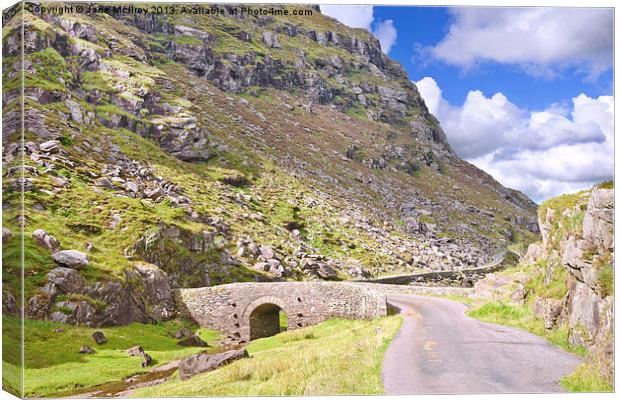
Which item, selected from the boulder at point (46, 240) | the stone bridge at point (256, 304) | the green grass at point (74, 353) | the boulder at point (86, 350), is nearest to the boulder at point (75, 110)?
the stone bridge at point (256, 304)

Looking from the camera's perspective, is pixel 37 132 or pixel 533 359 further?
Result: pixel 37 132

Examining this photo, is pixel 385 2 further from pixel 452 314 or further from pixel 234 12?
pixel 452 314

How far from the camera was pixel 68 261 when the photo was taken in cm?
3109

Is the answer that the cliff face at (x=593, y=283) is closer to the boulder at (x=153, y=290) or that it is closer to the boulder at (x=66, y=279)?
the boulder at (x=66, y=279)

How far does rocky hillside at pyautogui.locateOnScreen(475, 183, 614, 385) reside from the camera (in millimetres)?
15711

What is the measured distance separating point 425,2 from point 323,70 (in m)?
163

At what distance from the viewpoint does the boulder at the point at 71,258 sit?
30.4 m

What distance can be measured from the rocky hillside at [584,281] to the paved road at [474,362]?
1.09 meters

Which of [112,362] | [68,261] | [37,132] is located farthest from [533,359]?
[37,132]

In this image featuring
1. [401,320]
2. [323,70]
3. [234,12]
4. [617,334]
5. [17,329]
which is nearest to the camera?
[617,334]

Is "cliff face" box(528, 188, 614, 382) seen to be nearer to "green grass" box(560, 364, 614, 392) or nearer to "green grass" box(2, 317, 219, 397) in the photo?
"green grass" box(560, 364, 614, 392)

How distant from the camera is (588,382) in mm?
14766

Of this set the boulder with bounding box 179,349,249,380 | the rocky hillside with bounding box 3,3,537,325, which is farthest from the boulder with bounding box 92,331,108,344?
the boulder with bounding box 179,349,249,380

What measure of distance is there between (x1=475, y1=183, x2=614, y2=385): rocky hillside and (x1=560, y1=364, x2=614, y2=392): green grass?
0.06 m
